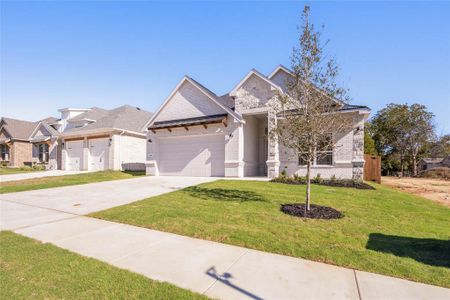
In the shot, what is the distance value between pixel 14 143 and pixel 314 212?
36.2m

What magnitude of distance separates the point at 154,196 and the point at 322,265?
6.97 metres

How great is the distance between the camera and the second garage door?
1593cm

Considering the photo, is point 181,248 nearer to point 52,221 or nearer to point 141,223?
point 141,223

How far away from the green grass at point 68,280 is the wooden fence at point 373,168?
53.7 ft

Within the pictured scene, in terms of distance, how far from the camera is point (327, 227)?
18.1 ft

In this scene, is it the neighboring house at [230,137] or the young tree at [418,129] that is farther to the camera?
the young tree at [418,129]

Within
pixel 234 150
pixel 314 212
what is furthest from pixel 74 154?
pixel 314 212

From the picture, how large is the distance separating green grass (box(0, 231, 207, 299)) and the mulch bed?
171 inches

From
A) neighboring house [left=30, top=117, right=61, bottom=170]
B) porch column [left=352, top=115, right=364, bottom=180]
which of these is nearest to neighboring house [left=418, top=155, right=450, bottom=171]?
porch column [left=352, top=115, right=364, bottom=180]

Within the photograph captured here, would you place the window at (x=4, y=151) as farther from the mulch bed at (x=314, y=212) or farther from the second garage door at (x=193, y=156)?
the mulch bed at (x=314, y=212)

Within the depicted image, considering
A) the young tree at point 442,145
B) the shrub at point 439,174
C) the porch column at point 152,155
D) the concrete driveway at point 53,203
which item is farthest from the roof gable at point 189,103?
the young tree at point 442,145

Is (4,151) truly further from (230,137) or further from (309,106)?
(309,106)

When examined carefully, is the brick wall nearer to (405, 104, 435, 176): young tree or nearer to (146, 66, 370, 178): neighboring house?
(146, 66, 370, 178): neighboring house

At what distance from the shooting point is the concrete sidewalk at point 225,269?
3.06 meters
